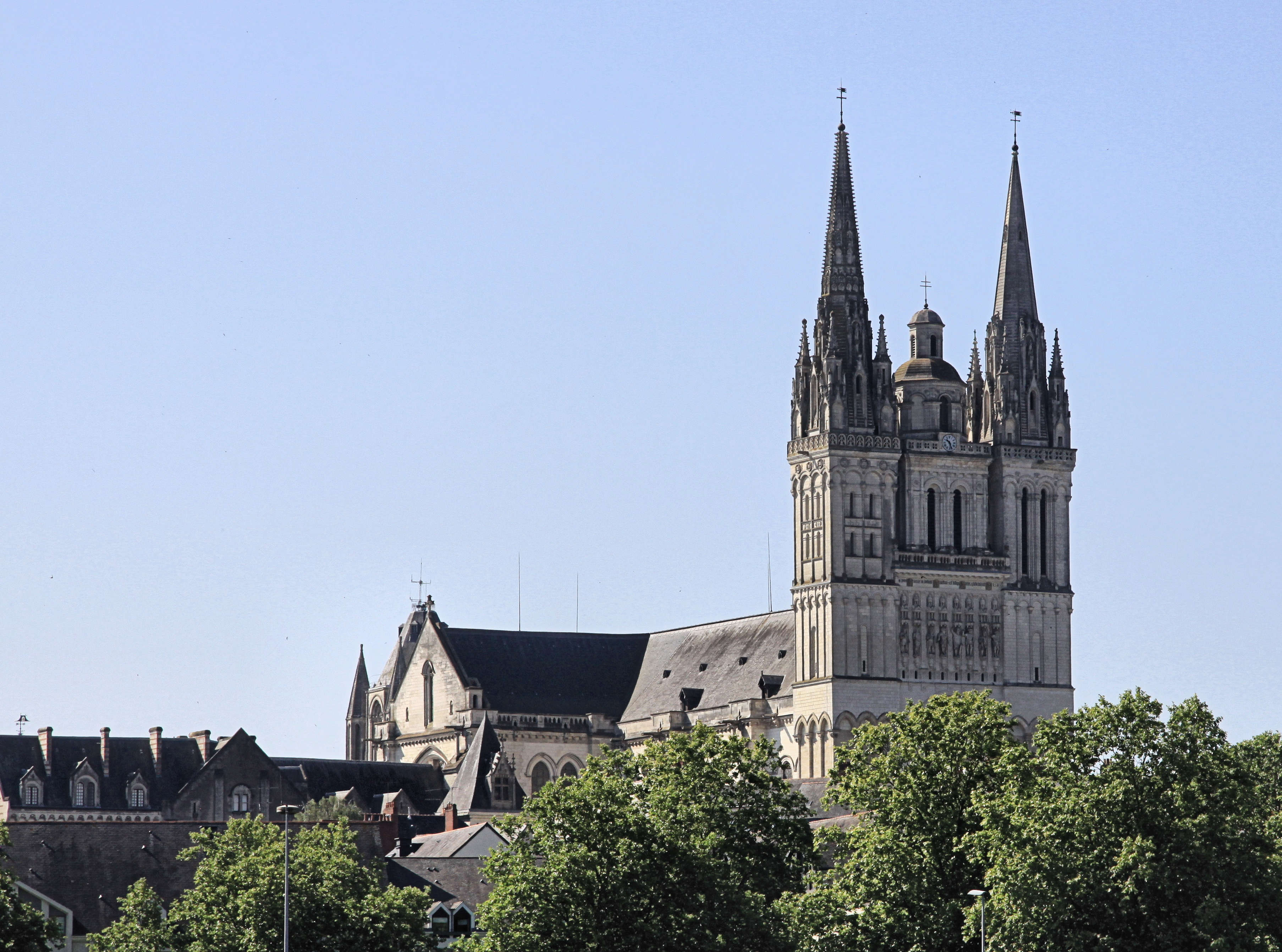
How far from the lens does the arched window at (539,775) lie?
163625mm

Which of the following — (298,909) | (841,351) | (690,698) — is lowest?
(298,909)

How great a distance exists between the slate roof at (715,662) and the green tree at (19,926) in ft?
233

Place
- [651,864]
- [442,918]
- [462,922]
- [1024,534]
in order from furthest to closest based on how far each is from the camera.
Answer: [1024,534] < [462,922] < [442,918] < [651,864]

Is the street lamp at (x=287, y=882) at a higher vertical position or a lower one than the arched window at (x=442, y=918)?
higher

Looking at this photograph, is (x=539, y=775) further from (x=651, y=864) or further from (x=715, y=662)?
(x=651, y=864)

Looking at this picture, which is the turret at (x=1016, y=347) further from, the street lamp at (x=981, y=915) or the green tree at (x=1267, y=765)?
the street lamp at (x=981, y=915)

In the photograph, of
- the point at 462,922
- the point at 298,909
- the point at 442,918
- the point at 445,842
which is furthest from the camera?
the point at 445,842

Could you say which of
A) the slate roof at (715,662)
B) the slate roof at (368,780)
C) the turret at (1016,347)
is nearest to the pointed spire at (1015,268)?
the turret at (1016,347)

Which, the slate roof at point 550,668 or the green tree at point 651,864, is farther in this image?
the slate roof at point 550,668

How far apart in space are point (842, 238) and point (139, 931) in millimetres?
74931

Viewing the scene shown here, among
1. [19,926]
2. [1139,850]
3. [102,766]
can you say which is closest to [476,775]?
[102,766]

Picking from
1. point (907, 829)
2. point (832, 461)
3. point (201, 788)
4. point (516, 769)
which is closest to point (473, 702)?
point (516, 769)

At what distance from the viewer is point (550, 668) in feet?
555

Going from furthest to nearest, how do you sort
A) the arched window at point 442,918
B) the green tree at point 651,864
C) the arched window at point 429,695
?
the arched window at point 429,695
the arched window at point 442,918
the green tree at point 651,864
